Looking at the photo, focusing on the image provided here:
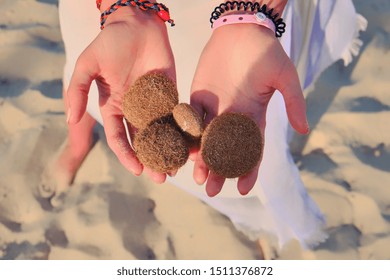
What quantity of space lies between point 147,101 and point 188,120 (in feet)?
0.43

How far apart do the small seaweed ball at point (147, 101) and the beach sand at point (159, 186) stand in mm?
517

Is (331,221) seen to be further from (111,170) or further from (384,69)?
(111,170)

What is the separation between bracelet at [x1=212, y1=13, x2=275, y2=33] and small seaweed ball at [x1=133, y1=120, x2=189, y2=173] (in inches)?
12.7

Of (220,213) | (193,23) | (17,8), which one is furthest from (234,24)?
(17,8)

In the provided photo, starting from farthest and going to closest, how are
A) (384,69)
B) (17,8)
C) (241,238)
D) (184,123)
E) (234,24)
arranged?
(17,8) < (384,69) < (241,238) < (234,24) < (184,123)

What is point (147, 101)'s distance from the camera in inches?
46.8

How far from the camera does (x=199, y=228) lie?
160 centimetres

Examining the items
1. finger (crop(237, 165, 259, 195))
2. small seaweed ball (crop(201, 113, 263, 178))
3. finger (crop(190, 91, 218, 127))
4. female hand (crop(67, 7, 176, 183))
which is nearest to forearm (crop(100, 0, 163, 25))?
female hand (crop(67, 7, 176, 183))

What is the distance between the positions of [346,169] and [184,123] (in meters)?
0.80

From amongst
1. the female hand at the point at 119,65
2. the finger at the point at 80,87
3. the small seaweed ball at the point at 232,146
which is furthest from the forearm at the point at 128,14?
the small seaweed ball at the point at 232,146

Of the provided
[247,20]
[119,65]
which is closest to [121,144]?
[119,65]

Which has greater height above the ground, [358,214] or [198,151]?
[198,151]

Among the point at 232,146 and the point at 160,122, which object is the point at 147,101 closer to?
the point at 160,122

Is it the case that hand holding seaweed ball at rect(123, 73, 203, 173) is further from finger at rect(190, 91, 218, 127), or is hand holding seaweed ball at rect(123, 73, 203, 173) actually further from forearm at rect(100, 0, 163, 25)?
forearm at rect(100, 0, 163, 25)
